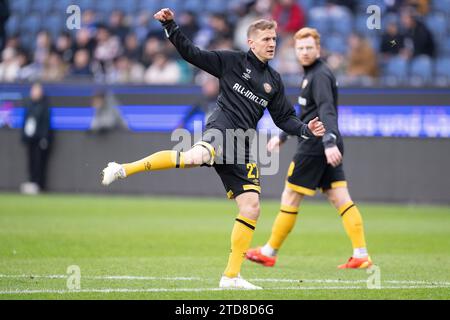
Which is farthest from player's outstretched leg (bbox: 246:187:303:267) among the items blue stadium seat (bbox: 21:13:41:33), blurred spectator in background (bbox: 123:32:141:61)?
blue stadium seat (bbox: 21:13:41:33)

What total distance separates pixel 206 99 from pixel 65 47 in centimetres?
459

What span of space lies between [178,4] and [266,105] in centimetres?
1455

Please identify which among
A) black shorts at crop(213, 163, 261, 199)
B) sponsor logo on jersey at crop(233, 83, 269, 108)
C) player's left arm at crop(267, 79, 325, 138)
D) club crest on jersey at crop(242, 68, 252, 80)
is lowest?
black shorts at crop(213, 163, 261, 199)

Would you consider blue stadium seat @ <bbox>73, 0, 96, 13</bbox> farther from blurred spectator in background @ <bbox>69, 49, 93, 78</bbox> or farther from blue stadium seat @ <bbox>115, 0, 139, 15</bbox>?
blurred spectator in background @ <bbox>69, 49, 93, 78</bbox>

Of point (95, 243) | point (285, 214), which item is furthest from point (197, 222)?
point (285, 214)

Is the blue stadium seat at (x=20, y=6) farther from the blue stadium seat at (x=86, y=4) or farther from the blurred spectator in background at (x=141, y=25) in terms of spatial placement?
the blurred spectator in background at (x=141, y=25)

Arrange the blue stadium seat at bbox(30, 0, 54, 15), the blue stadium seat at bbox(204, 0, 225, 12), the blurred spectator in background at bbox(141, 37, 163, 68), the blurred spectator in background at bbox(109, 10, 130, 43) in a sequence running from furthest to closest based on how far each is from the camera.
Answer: the blue stadium seat at bbox(30, 0, 54, 15), the blue stadium seat at bbox(204, 0, 225, 12), the blurred spectator in background at bbox(109, 10, 130, 43), the blurred spectator in background at bbox(141, 37, 163, 68)

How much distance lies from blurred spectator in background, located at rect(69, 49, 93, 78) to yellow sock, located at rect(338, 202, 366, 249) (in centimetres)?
1205

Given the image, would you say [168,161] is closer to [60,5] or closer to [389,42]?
[389,42]

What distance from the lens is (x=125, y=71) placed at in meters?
20.8

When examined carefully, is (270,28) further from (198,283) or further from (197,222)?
(197,222)

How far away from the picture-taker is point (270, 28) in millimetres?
8492

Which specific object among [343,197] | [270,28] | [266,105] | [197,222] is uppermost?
[270,28]

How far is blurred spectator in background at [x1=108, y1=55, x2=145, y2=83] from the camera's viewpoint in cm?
2066
